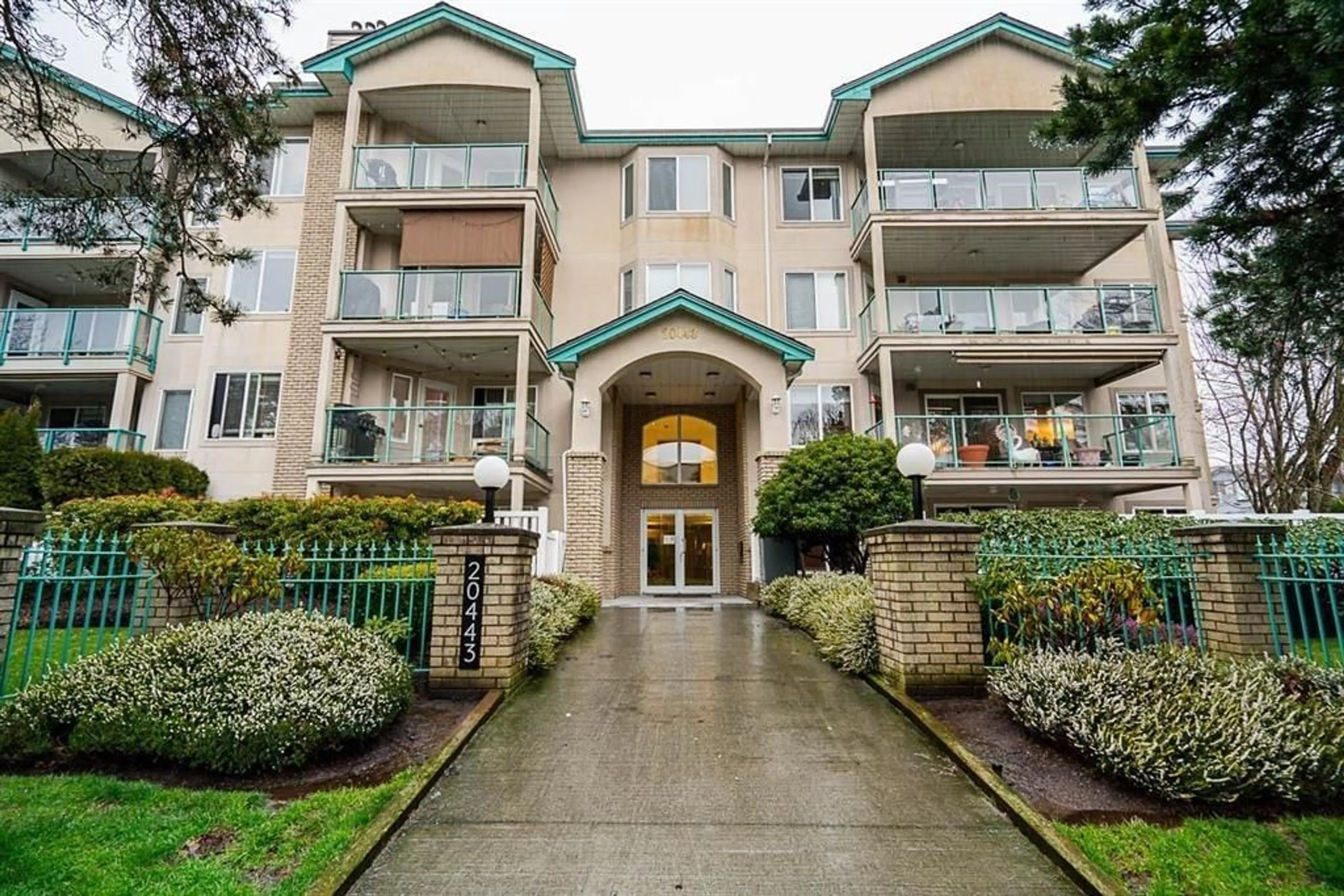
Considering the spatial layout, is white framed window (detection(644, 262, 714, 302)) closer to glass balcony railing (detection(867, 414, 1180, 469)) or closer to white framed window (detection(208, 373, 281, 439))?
glass balcony railing (detection(867, 414, 1180, 469))

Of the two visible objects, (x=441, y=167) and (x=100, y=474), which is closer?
(x=100, y=474)

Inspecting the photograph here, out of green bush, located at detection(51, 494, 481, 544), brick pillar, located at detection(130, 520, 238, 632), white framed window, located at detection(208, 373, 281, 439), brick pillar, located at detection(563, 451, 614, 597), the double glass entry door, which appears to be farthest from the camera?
the double glass entry door

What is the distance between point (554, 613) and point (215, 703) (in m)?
4.10

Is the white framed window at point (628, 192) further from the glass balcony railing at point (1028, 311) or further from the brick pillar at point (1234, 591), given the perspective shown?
the brick pillar at point (1234, 591)

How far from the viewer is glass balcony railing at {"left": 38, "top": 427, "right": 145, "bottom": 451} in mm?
14297

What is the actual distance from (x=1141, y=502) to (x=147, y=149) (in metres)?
19.8

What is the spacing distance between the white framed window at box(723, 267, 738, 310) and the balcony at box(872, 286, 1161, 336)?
3.86 meters

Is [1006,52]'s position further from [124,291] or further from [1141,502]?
[124,291]

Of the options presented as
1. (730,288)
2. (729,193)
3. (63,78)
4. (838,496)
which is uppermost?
(729,193)

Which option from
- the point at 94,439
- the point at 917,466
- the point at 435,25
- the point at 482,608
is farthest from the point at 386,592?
the point at 435,25

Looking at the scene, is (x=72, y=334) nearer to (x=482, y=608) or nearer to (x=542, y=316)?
(x=542, y=316)

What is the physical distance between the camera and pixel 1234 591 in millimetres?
5250

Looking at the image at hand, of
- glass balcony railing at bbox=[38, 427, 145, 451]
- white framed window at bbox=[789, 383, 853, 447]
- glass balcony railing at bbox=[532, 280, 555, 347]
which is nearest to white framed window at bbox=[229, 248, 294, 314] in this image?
glass balcony railing at bbox=[38, 427, 145, 451]

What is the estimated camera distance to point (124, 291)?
23.7 feet
